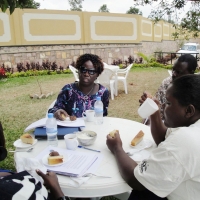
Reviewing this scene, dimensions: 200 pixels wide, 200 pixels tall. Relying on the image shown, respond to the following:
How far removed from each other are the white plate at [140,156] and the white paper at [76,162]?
0.24 meters

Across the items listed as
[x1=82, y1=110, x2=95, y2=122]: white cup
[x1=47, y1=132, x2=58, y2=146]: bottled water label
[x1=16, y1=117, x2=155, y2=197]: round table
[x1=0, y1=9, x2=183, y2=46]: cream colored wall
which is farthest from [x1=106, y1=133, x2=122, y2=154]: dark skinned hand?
[x1=0, y1=9, x2=183, y2=46]: cream colored wall

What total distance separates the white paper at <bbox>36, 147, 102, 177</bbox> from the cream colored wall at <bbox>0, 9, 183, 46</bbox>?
10917 millimetres

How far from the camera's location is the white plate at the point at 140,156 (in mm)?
1502

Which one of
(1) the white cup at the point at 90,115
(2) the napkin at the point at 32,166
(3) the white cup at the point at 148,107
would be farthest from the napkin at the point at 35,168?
(1) the white cup at the point at 90,115

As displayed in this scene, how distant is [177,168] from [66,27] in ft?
40.6

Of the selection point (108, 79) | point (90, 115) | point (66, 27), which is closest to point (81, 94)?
point (90, 115)

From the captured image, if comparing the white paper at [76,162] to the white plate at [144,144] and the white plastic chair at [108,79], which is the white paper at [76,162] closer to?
the white plate at [144,144]

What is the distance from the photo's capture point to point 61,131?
1901mm

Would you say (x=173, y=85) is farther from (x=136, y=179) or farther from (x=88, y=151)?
(x=88, y=151)

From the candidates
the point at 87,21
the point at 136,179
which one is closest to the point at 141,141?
the point at 136,179

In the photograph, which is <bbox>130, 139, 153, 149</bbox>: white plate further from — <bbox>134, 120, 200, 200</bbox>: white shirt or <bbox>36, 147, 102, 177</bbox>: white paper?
<bbox>134, 120, 200, 200</bbox>: white shirt

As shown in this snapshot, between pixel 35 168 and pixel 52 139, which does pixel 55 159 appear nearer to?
pixel 35 168

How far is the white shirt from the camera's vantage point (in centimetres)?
103

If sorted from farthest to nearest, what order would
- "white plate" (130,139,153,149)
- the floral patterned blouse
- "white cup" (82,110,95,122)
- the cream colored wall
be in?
the cream colored wall → the floral patterned blouse → "white cup" (82,110,95,122) → "white plate" (130,139,153,149)
